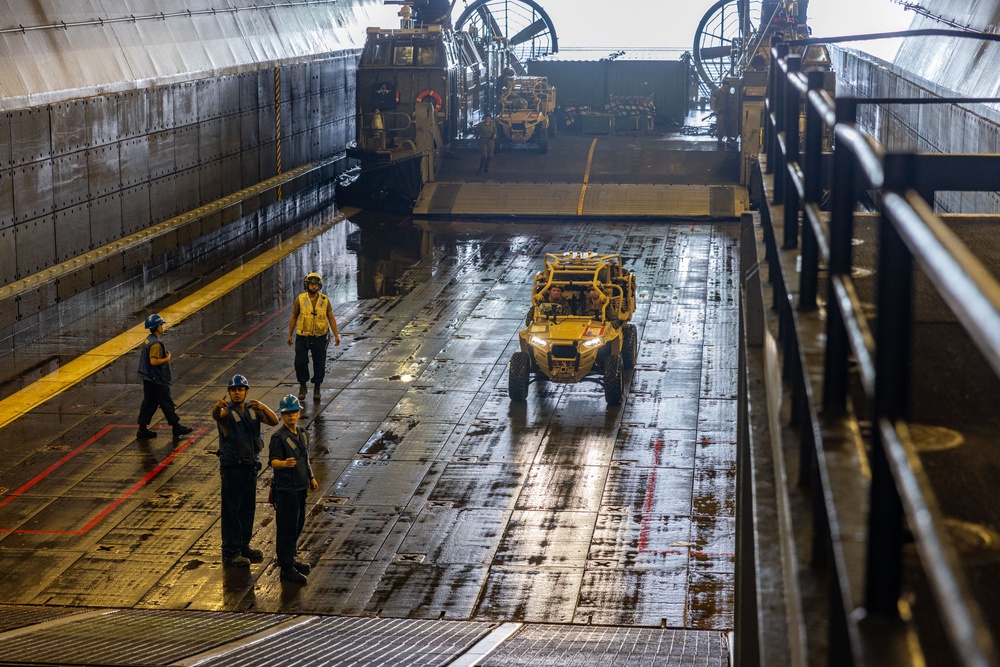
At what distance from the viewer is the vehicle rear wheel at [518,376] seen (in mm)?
15586

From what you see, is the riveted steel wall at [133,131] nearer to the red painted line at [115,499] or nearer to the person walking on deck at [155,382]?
the red painted line at [115,499]

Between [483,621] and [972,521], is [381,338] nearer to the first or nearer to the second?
[483,621]

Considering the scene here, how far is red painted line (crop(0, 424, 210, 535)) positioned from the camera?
39.2 ft

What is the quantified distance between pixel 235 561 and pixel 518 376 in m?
5.25

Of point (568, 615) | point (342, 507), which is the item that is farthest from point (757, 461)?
point (342, 507)

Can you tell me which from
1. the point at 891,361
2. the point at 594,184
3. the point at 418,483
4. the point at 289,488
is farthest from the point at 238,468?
the point at 594,184

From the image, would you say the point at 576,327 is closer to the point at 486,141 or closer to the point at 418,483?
the point at 418,483

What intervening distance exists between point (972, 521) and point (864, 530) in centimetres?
42

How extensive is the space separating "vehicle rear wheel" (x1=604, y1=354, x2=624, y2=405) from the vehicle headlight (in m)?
0.79

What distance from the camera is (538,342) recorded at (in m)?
15.4

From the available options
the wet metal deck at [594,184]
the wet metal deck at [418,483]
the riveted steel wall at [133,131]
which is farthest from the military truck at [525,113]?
the wet metal deck at [418,483]

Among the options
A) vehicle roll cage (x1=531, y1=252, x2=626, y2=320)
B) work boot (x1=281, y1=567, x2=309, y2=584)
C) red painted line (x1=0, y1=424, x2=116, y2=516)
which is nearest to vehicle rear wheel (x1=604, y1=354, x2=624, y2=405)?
vehicle roll cage (x1=531, y1=252, x2=626, y2=320)

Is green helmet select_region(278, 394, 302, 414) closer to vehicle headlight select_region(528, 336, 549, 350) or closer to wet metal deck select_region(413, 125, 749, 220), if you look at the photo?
vehicle headlight select_region(528, 336, 549, 350)

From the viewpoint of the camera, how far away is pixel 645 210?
29547 millimetres
